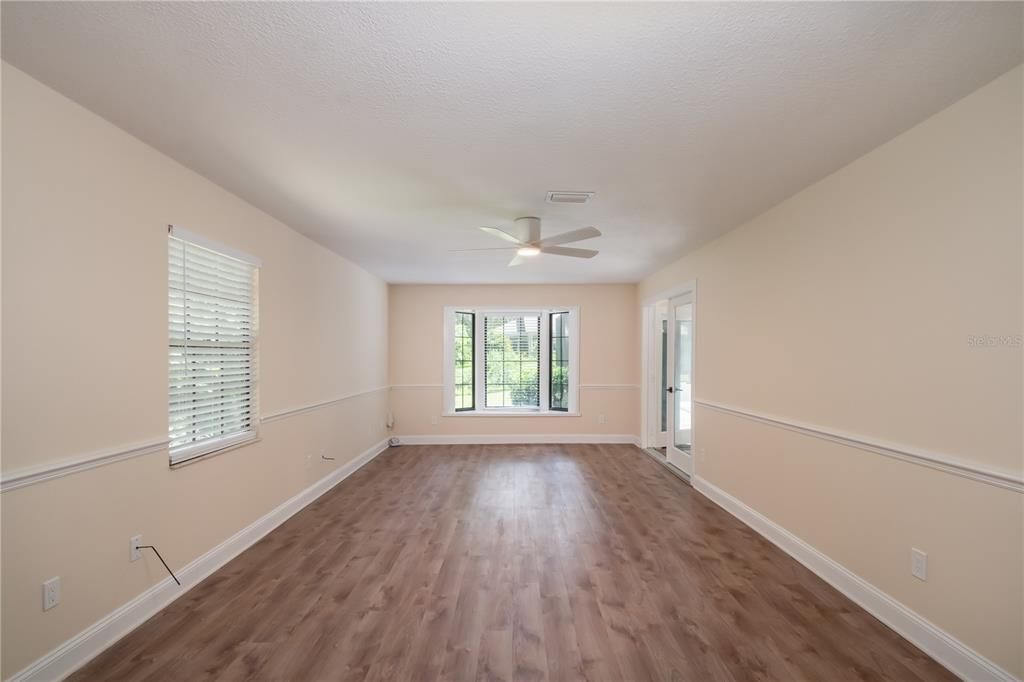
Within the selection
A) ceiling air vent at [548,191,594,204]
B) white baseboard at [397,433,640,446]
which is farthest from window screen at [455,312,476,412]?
ceiling air vent at [548,191,594,204]

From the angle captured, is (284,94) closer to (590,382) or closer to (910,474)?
(910,474)

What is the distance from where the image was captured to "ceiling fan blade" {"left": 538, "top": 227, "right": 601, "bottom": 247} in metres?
3.22

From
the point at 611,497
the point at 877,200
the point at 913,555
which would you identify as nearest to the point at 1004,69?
the point at 877,200

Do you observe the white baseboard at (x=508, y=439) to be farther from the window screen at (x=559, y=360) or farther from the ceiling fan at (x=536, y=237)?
the ceiling fan at (x=536, y=237)

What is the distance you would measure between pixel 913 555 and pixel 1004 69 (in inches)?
82.4

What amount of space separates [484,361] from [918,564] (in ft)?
17.9

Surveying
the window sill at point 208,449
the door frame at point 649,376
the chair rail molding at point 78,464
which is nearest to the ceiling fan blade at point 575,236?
the window sill at point 208,449

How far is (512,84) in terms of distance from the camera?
172cm

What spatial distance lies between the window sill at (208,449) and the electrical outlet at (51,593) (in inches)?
27.0

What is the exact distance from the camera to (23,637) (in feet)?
5.53

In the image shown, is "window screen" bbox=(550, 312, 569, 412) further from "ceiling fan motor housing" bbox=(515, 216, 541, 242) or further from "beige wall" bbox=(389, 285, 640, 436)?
"ceiling fan motor housing" bbox=(515, 216, 541, 242)

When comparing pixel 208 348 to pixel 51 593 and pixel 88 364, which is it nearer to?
pixel 88 364

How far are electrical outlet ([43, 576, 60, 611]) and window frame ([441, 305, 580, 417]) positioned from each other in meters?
4.93

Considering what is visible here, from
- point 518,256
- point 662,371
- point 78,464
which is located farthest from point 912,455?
point 662,371
